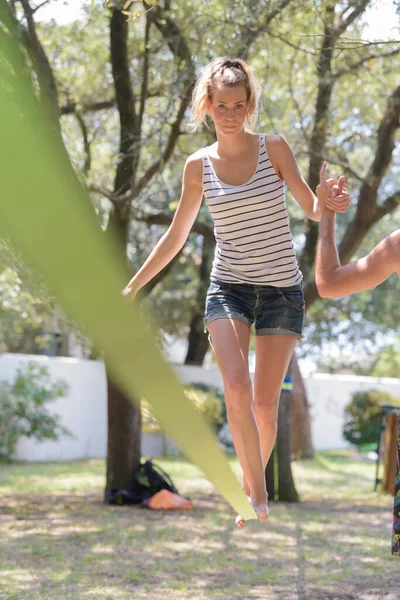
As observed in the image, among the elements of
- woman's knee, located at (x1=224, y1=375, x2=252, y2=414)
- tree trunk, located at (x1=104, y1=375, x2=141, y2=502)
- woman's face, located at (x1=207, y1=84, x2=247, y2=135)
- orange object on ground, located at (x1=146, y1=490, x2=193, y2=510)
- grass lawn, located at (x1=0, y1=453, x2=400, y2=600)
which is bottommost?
grass lawn, located at (x1=0, y1=453, x2=400, y2=600)

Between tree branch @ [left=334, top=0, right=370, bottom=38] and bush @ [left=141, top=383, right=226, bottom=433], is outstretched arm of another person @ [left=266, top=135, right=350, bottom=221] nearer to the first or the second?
tree branch @ [left=334, top=0, right=370, bottom=38]

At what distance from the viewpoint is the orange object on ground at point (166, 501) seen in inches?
311

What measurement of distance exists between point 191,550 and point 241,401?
354cm

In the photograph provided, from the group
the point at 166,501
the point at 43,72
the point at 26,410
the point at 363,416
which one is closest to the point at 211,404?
the point at 26,410

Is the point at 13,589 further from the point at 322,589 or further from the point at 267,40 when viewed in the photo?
the point at 267,40

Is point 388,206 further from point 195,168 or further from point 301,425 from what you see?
point 301,425

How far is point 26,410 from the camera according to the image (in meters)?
12.1

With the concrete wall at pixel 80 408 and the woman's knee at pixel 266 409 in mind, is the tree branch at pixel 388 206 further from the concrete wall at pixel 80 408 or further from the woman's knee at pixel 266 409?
the woman's knee at pixel 266 409

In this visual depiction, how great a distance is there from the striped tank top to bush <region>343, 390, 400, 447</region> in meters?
13.5

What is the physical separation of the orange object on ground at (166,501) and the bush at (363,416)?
8.90 m

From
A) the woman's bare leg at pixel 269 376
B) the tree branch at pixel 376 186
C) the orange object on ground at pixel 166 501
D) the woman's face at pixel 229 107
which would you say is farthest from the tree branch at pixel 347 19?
the orange object on ground at pixel 166 501

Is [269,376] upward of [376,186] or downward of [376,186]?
downward

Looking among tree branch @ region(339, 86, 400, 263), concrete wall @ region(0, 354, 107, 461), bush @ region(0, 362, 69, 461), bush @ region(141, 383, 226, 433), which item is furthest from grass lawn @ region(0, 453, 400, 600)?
bush @ region(141, 383, 226, 433)

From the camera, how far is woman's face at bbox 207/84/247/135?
301 centimetres
